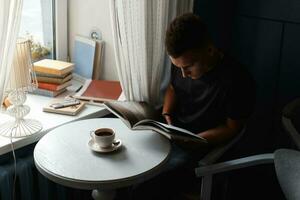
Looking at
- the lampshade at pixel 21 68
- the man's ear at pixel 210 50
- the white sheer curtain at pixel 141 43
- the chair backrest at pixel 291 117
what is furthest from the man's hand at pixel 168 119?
the lampshade at pixel 21 68

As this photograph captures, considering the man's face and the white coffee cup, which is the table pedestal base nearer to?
the white coffee cup

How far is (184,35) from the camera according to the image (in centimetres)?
151

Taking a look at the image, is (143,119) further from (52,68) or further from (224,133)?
(52,68)

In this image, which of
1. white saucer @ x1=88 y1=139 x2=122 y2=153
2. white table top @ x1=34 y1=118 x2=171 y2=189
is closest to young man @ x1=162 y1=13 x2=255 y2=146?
white table top @ x1=34 y1=118 x2=171 y2=189

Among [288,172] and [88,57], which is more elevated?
[88,57]

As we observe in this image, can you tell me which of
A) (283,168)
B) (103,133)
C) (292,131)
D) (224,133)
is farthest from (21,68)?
(292,131)

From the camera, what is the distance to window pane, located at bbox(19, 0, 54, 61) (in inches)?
82.4

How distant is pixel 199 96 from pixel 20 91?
74 cm

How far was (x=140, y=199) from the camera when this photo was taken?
1.69 meters

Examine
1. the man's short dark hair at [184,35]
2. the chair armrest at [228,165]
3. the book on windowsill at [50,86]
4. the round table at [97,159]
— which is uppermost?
the man's short dark hair at [184,35]

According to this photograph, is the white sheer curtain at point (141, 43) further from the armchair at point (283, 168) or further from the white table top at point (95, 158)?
the armchair at point (283, 168)

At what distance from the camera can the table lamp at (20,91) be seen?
1.51 m

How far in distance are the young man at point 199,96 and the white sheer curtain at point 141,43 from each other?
0.15 m

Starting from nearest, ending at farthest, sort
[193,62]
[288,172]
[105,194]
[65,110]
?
[288,172]
[105,194]
[193,62]
[65,110]
